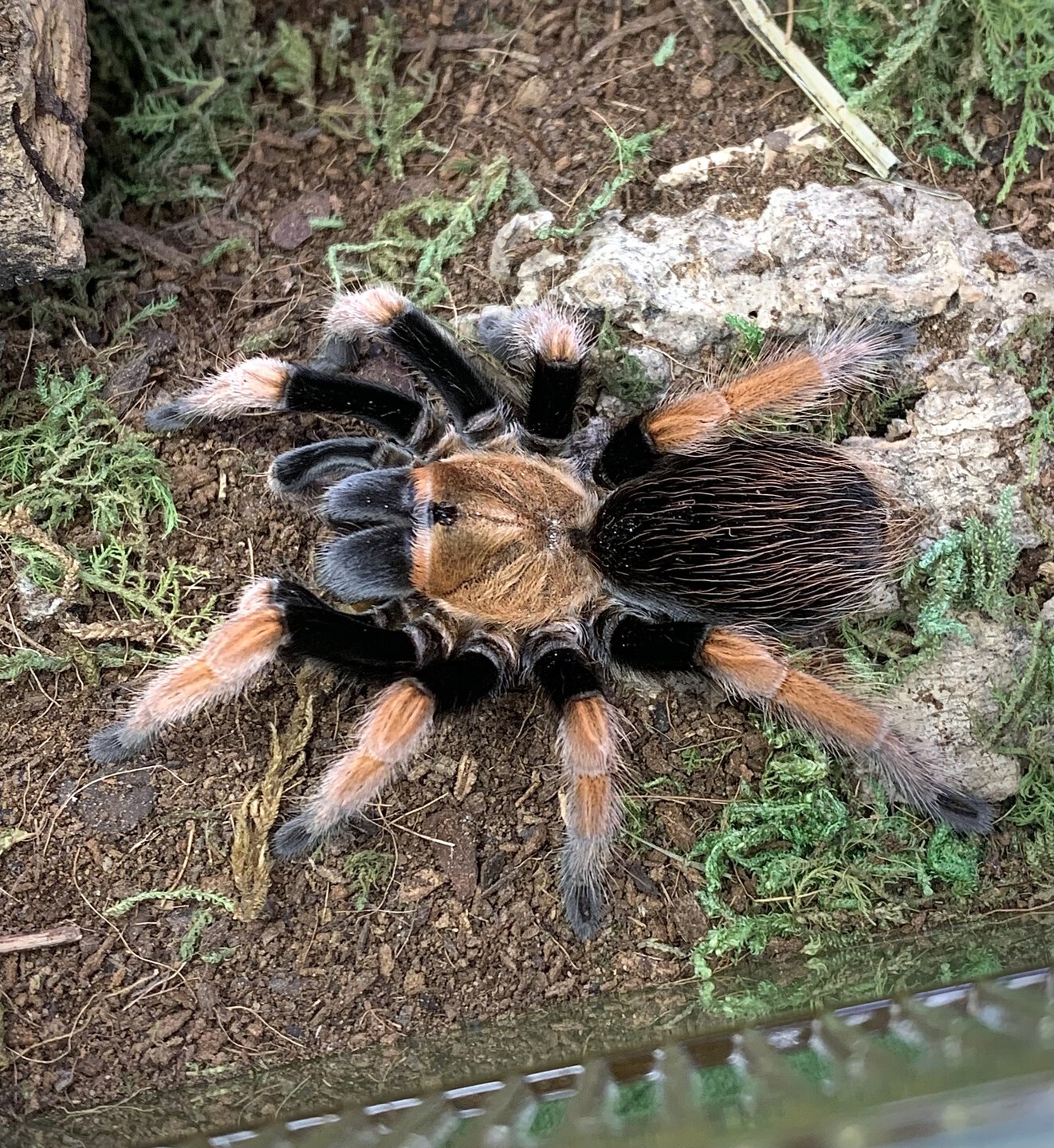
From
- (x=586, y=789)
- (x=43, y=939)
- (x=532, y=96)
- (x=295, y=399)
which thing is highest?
(x=532, y=96)

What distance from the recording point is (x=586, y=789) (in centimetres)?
291

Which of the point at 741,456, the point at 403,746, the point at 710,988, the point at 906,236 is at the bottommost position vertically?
the point at 710,988

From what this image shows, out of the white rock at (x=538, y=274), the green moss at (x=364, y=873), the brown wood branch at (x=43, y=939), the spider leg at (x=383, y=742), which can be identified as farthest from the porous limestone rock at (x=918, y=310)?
the brown wood branch at (x=43, y=939)

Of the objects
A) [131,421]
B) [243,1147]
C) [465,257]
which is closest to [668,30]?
[465,257]

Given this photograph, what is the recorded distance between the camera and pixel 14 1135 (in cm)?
276

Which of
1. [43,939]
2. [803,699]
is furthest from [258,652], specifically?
[803,699]

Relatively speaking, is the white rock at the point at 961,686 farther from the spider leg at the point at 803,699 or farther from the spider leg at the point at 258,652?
the spider leg at the point at 258,652

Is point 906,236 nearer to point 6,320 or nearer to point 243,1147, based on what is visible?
point 6,320

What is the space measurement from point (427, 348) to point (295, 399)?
1.47 ft

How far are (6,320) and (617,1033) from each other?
3.04 meters

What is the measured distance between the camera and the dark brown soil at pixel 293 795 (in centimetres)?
297

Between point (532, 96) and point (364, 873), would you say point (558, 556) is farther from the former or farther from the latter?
point (532, 96)

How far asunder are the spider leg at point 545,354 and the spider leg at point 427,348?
0.13 metres

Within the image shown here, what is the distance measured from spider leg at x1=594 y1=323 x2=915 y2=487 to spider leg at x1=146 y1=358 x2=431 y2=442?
2.24 ft
